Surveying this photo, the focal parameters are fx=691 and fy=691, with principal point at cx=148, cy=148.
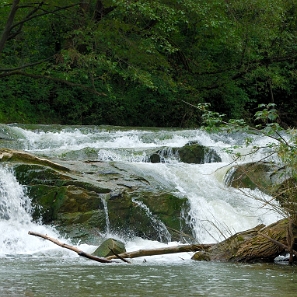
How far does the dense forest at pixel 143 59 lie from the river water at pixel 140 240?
213cm

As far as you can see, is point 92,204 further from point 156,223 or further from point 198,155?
point 198,155

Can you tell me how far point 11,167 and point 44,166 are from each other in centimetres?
58

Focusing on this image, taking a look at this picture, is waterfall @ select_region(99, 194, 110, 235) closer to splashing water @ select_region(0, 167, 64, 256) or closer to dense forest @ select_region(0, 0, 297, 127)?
splashing water @ select_region(0, 167, 64, 256)

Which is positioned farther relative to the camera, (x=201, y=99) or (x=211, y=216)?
(x=201, y=99)

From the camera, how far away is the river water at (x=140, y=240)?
714 cm

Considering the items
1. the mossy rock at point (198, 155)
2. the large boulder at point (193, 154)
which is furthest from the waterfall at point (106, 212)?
the mossy rock at point (198, 155)

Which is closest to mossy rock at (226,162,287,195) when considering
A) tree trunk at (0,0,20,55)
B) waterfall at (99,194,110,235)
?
waterfall at (99,194,110,235)

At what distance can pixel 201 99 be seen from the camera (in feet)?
86.9

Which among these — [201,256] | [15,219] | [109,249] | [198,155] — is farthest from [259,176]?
[109,249]

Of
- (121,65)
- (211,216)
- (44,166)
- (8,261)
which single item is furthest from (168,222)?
(121,65)

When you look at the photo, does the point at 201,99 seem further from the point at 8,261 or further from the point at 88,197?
the point at 8,261

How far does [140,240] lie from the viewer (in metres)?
12.1

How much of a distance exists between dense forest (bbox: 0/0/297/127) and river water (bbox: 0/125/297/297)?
2.13 meters

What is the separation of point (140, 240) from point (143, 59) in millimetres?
11339
